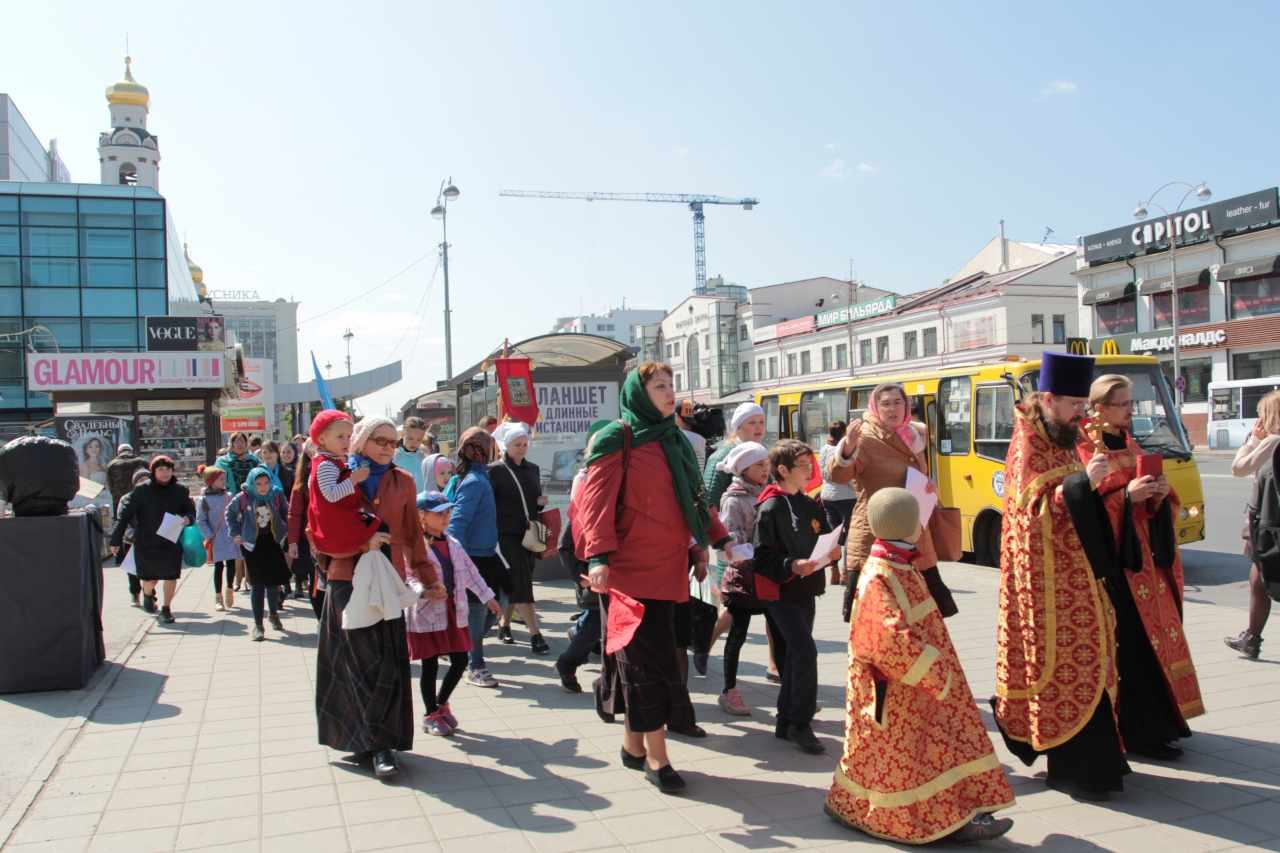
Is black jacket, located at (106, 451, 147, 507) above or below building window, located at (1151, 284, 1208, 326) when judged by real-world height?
below

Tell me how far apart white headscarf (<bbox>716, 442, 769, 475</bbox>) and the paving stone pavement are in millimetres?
1440

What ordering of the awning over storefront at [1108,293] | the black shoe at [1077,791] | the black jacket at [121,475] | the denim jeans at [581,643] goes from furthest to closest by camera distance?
1. the awning over storefront at [1108,293]
2. the black jacket at [121,475]
3. the denim jeans at [581,643]
4. the black shoe at [1077,791]

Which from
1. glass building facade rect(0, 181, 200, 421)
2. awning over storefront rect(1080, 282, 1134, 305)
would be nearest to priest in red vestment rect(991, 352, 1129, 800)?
awning over storefront rect(1080, 282, 1134, 305)

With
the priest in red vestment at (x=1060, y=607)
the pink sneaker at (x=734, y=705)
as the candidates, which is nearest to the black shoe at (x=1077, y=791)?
the priest in red vestment at (x=1060, y=607)

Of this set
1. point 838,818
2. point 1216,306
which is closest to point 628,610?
point 838,818

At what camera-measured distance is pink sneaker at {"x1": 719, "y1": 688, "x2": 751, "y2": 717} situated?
204 inches

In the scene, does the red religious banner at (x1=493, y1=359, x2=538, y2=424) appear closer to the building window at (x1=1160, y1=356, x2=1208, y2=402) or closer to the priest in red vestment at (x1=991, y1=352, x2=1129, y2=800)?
the priest in red vestment at (x1=991, y1=352, x2=1129, y2=800)

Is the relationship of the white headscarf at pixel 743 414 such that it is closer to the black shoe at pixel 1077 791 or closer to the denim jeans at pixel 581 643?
the denim jeans at pixel 581 643

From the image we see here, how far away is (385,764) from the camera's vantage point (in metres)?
4.32

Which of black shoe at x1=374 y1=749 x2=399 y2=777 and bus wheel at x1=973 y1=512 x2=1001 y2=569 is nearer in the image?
black shoe at x1=374 y1=749 x2=399 y2=777

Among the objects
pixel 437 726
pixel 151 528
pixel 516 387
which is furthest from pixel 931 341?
pixel 437 726

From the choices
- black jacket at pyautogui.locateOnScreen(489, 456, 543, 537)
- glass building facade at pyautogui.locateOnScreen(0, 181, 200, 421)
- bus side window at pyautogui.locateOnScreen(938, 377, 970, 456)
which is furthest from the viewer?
glass building facade at pyautogui.locateOnScreen(0, 181, 200, 421)

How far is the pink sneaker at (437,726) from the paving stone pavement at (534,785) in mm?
66

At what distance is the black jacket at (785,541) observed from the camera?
4547 mm
